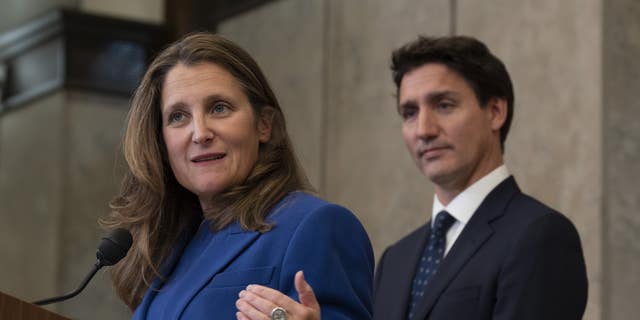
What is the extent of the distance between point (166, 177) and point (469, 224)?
1180mm

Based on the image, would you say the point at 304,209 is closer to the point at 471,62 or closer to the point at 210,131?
the point at 210,131

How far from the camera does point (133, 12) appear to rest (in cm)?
860

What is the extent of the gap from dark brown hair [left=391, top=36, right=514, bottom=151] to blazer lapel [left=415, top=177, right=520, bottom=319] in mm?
331

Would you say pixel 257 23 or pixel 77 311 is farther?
pixel 77 311

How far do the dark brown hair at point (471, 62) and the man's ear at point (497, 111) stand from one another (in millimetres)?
13

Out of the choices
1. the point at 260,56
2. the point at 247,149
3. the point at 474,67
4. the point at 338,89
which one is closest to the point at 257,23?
the point at 260,56

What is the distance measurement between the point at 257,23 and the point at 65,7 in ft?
5.20

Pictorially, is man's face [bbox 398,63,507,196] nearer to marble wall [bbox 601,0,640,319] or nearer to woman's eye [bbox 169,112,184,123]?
marble wall [bbox 601,0,640,319]

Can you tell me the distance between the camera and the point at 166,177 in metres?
3.46

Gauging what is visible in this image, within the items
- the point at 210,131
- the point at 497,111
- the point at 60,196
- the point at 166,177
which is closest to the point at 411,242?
the point at 497,111

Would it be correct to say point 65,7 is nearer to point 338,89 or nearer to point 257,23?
point 257,23

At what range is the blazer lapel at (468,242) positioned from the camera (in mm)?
4086

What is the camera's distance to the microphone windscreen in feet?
10.3

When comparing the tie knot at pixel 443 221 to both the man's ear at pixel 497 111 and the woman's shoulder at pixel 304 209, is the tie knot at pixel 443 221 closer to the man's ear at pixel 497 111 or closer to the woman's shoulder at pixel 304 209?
the man's ear at pixel 497 111
